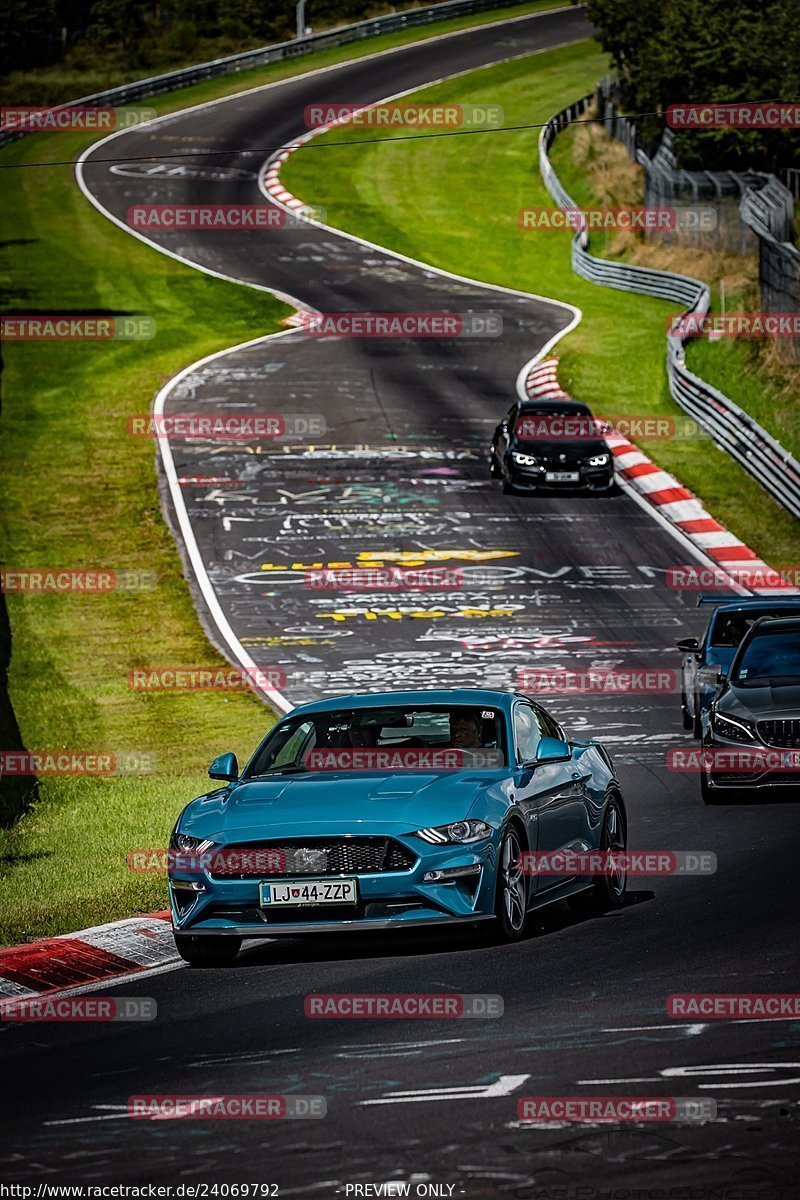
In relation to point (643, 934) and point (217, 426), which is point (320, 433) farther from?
point (643, 934)

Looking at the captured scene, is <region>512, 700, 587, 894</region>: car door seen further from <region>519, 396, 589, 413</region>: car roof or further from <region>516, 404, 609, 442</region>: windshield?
<region>519, 396, 589, 413</region>: car roof

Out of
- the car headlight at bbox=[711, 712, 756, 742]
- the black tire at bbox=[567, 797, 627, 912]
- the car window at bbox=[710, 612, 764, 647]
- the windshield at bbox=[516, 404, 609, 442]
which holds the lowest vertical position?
the windshield at bbox=[516, 404, 609, 442]

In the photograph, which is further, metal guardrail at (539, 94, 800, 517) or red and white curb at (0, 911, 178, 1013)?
metal guardrail at (539, 94, 800, 517)

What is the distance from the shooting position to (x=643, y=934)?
1065 centimetres

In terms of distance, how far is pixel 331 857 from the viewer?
33.1 feet

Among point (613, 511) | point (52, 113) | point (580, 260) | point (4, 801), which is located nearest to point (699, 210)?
point (580, 260)

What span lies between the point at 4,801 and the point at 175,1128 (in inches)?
379

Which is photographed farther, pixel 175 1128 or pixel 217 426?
pixel 217 426

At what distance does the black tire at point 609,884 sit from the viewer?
1171cm

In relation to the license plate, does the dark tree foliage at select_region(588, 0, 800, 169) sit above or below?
below

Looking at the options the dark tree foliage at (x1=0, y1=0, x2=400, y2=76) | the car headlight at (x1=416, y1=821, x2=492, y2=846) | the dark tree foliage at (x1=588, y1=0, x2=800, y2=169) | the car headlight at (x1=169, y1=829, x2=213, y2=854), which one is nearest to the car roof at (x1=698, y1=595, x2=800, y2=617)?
the car headlight at (x1=416, y1=821, x2=492, y2=846)

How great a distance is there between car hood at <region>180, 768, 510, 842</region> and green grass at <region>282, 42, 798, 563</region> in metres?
19.6

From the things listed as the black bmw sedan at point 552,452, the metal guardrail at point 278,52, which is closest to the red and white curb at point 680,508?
the black bmw sedan at point 552,452

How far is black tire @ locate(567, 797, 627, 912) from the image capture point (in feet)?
38.4
